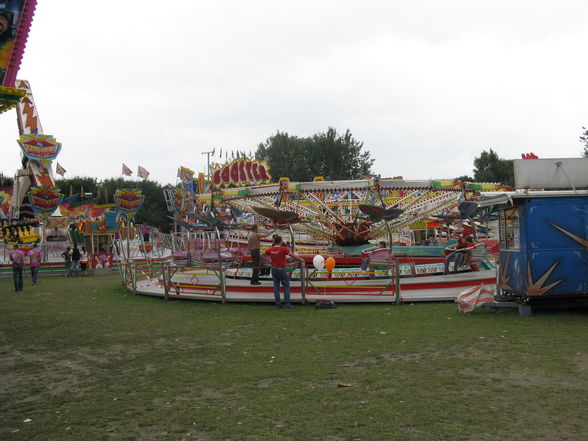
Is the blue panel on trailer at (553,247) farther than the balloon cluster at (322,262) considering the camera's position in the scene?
No

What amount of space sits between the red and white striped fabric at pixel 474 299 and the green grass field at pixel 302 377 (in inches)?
8.9

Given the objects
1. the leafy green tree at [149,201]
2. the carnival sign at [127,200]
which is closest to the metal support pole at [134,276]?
the carnival sign at [127,200]

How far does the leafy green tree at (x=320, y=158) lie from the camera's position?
211 ft

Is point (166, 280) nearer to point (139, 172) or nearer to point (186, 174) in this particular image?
point (186, 174)

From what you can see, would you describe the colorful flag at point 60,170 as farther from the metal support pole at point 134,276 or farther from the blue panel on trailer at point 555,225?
the blue panel on trailer at point 555,225

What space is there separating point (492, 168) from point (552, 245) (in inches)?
2099

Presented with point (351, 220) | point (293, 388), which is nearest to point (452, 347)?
point (293, 388)

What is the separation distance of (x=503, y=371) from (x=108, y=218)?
30.4 metres

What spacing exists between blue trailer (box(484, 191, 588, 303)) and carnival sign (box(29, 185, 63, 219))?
28718 mm

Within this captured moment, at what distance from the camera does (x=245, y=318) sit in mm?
11203

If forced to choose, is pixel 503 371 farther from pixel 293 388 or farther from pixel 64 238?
pixel 64 238

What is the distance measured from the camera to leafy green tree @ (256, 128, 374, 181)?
64.2 metres

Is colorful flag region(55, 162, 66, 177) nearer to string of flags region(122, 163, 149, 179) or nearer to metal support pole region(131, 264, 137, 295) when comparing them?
string of flags region(122, 163, 149, 179)

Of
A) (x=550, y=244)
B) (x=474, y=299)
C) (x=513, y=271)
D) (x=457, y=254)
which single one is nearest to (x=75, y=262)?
(x=457, y=254)
